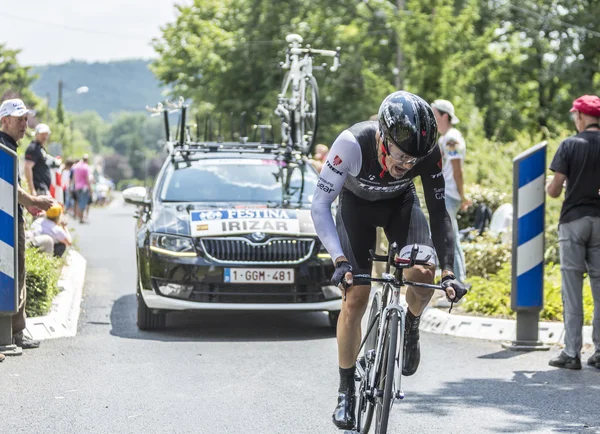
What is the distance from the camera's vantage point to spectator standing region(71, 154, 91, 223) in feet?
103

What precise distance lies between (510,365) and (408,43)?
2168 cm

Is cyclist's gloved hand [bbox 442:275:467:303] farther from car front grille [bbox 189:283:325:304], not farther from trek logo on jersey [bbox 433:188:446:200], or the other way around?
car front grille [bbox 189:283:325:304]

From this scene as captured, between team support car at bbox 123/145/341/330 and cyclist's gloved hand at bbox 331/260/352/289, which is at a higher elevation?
cyclist's gloved hand at bbox 331/260/352/289

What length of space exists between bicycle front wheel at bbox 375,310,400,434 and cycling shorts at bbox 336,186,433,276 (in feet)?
2.08

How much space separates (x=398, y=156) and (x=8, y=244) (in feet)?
14.0

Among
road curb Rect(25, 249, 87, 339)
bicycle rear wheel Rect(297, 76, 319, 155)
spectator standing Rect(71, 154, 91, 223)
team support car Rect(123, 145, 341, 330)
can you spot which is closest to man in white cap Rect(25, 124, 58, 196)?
road curb Rect(25, 249, 87, 339)

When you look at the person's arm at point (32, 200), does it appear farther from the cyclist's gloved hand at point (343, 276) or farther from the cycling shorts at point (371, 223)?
the cyclist's gloved hand at point (343, 276)

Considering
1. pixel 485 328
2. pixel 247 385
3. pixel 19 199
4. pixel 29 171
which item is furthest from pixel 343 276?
pixel 29 171

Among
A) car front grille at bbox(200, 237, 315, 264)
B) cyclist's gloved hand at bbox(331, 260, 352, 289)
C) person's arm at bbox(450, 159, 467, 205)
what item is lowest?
car front grille at bbox(200, 237, 315, 264)

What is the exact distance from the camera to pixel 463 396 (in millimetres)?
7184

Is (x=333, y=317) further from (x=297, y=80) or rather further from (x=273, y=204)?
(x=297, y=80)

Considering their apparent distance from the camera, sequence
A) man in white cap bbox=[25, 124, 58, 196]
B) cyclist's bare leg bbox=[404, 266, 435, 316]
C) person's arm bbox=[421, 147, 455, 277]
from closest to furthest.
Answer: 1. person's arm bbox=[421, 147, 455, 277]
2. cyclist's bare leg bbox=[404, 266, 435, 316]
3. man in white cap bbox=[25, 124, 58, 196]

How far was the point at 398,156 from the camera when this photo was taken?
200 inches

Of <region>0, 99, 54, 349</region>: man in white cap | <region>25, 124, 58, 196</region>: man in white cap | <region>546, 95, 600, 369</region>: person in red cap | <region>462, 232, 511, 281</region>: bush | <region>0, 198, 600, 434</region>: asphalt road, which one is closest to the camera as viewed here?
<region>0, 198, 600, 434</region>: asphalt road
